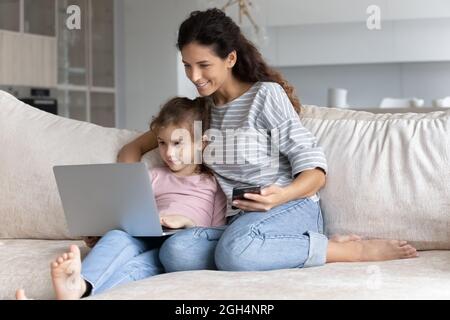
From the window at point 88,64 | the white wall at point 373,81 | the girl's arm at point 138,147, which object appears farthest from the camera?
the white wall at point 373,81

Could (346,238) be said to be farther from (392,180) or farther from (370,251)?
(392,180)

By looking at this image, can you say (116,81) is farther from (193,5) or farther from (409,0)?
(409,0)

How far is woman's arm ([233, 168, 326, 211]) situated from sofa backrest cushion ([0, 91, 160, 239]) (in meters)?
0.45

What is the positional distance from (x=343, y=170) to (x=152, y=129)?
52 cm

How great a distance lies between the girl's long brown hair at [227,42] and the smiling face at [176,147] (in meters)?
0.22

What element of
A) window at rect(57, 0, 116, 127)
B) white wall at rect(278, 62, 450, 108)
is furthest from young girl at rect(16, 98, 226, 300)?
white wall at rect(278, 62, 450, 108)

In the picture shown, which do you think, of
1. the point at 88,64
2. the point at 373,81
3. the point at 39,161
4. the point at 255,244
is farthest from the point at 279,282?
the point at 373,81

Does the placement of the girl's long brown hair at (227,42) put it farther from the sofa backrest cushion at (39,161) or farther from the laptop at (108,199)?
the laptop at (108,199)

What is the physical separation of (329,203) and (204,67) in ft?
1.55

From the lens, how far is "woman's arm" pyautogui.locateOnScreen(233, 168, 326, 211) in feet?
5.66

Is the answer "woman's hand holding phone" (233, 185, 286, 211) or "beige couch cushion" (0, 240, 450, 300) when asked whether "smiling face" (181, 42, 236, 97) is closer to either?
"woman's hand holding phone" (233, 185, 286, 211)

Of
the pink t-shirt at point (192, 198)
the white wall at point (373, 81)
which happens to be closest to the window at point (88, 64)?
the white wall at point (373, 81)

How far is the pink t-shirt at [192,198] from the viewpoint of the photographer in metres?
1.96
